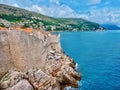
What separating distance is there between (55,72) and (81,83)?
700 centimetres

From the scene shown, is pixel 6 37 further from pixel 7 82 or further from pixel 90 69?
pixel 90 69

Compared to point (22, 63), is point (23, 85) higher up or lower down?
lower down

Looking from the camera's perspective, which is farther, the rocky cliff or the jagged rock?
the rocky cliff

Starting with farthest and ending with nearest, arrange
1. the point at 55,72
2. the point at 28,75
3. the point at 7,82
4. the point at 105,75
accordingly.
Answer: the point at 105,75 → the point at 55,72 → the point at 28,75 → the point at 7,82

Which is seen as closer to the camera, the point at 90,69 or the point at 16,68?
the point at 16,68

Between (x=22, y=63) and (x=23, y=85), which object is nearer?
(x=23, y=85)

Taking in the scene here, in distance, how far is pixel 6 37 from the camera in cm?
3102

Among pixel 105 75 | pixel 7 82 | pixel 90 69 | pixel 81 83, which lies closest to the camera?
pixel 7 82

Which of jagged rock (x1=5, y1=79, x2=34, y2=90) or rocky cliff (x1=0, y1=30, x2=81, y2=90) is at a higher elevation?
rocky cliff (x1=0, y1=30, x2=81, y2=90)

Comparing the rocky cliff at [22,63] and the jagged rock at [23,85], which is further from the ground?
the rocky cliff at [22,63]

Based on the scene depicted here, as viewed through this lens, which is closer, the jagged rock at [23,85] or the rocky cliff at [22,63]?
the jagged rock at [23,85]

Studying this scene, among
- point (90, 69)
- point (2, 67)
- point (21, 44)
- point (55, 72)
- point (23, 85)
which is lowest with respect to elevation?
point (90, 69)

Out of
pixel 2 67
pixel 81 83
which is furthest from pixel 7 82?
pixel 81 83

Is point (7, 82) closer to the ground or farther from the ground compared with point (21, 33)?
closer to the ground
